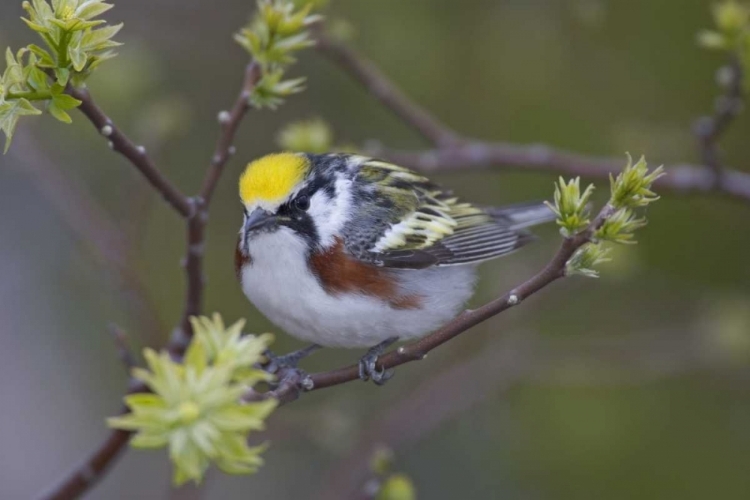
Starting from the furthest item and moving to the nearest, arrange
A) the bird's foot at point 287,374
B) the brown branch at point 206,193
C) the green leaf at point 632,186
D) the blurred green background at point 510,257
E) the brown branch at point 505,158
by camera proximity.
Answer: the blurred green background at point 510,257 → the brown branch at point 505,158 → the brown branch at point 206,193 → the bird's foot at point 287,374 → the green leaf at point 632,186

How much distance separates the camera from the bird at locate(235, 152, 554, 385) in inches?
130

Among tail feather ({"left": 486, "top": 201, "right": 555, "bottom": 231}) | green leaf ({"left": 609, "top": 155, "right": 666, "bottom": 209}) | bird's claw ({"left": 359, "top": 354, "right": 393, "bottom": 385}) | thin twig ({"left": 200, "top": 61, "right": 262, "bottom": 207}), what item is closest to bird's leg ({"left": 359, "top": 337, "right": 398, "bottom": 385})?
bird's claw ({"left": 359, "top": 354, "right": 393, "bottom": 385})

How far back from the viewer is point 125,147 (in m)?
2.47

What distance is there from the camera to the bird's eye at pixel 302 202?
11.4ft

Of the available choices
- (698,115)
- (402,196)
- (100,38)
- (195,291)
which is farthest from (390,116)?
(100,38)

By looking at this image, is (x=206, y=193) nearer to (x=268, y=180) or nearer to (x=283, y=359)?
(x=268, y=180)

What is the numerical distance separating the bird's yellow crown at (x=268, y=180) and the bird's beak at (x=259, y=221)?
43 millimetres

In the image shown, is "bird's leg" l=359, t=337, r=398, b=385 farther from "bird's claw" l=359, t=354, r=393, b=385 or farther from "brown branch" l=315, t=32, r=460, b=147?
"brown branch" l=315, t=32, r=460, b=147

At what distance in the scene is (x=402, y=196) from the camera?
3.86 m

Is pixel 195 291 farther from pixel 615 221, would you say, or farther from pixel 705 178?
pixel 705 178

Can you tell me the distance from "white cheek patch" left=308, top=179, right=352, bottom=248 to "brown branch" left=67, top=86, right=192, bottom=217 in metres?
0.83

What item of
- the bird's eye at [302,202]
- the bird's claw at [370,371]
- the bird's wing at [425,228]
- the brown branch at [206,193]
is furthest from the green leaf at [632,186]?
the bird's eye at [302,202]

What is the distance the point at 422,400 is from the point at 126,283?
5.23 feet

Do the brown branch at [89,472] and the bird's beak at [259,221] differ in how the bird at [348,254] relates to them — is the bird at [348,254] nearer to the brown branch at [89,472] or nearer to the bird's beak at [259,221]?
the bird's beak at [259,221]
